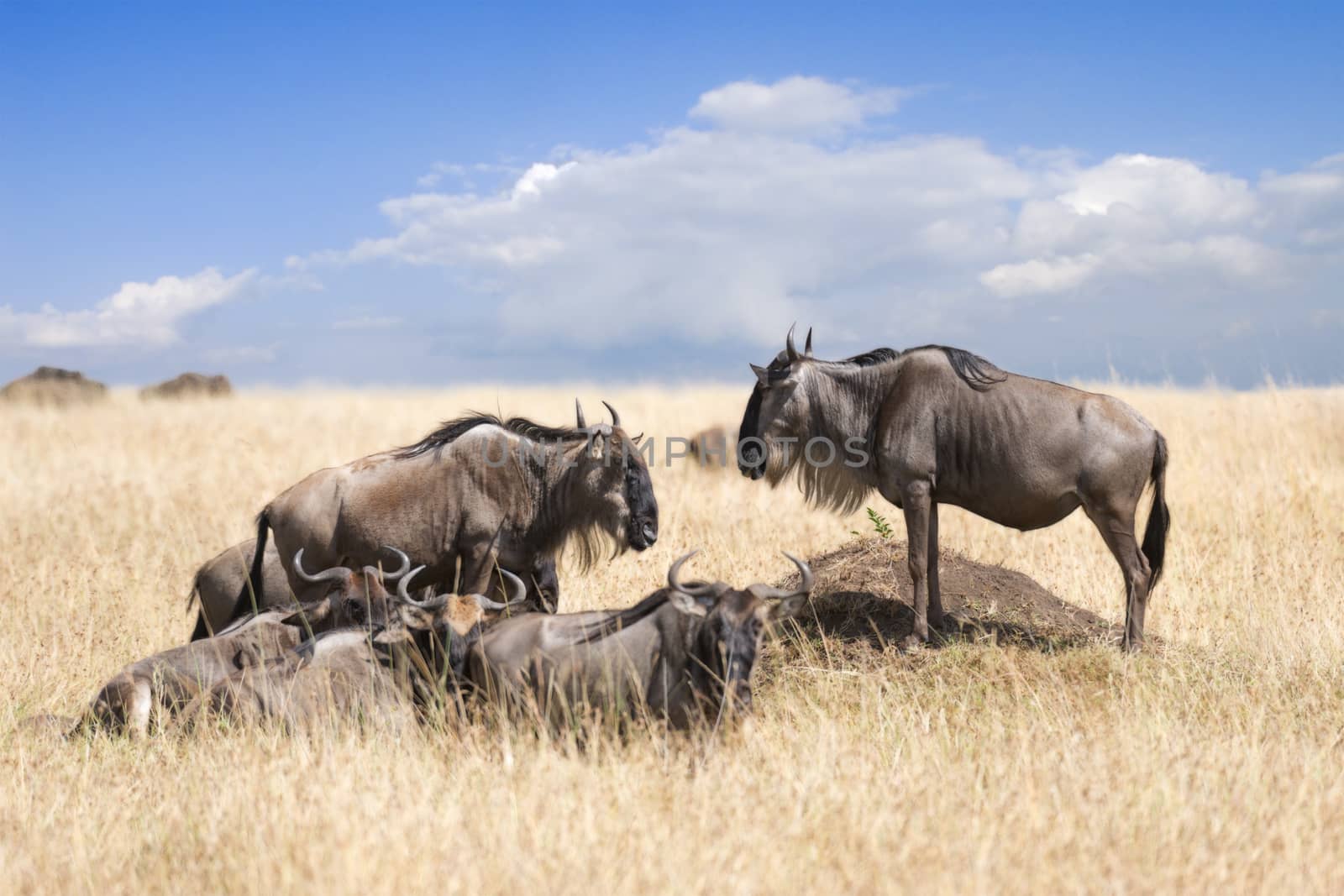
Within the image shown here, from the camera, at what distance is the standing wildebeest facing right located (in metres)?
7.36

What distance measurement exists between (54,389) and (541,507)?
105ft

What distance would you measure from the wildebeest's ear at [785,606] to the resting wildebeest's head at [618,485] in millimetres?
2340

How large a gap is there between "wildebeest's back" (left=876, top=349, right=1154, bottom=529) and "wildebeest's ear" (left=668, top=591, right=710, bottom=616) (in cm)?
291

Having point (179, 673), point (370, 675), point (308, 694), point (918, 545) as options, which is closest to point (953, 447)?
point (918, 545)

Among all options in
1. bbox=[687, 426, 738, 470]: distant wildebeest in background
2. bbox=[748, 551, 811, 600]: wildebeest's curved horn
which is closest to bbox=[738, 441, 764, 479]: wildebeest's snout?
bbox=[748, 551, 811, 600]: wildebeest's curved horn

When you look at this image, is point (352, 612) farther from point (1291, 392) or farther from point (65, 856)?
point (1291, 392)

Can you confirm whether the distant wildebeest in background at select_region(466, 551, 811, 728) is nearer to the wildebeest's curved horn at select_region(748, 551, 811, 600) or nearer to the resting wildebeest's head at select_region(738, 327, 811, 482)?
the wildebeest's curved horn at select_region(748, 551, 811, 600)

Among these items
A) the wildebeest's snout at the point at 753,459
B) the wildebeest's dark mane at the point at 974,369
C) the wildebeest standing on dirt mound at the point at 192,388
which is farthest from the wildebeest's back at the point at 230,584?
the wildebeest standing on dirt mound at the point at 192,388

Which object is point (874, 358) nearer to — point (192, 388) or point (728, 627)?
point (728, 627)

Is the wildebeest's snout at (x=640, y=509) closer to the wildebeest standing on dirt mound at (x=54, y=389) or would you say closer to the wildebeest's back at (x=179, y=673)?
the wildebeest's back at (x=179, y=673)

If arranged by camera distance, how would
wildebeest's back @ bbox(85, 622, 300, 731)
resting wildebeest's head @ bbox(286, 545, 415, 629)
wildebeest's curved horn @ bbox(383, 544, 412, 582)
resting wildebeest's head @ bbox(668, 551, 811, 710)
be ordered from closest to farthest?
resting wildebeest's head @ bbox(668, 551, 811, 710)
wildebeest's back @ bbox(85, 622, 300, 731)
resting wildebeest's head @ bbox(286, 545, 415, 629)
wildebeest's curved horn @ bbox(383, 544, 412, 582)

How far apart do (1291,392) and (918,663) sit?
19.4 meters

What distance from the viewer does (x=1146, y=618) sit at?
980 centimetres

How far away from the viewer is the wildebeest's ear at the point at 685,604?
5.16 meters
